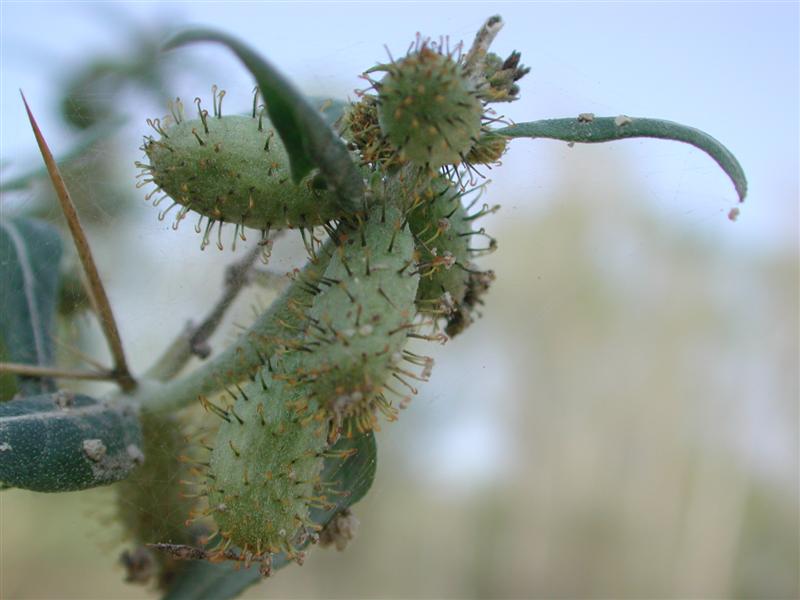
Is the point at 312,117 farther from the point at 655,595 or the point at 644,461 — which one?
the point at 644,461

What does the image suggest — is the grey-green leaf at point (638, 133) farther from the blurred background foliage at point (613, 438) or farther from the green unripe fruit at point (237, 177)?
the blurred background foliage at point (613, 438)

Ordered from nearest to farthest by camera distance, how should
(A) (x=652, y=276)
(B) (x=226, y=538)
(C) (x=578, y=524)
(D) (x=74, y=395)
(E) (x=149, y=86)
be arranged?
1. (B) (x=226, y=538)
2. (D) (x=74, y=395)
3. (E) (x=149, y=86)
4. (A) (x=652, y=276)
5. (C) (x=578, y=524)

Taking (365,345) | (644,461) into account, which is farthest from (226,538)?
(644,461)

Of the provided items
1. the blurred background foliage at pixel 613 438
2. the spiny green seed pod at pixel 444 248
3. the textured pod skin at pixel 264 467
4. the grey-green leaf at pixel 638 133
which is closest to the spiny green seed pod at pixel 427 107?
the spiny green seed pod at pixel 444 248

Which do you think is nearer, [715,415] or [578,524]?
[715,415]

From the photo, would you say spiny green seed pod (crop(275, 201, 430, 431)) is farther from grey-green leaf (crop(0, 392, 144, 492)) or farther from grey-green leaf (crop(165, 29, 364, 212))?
grey-green leaf (crop(0, 392, 144, 492))

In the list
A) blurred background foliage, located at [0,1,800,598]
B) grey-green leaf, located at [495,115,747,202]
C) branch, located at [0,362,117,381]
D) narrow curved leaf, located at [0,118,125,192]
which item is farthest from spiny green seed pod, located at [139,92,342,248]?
blurred background foliage, located at [0,1,800,598]
